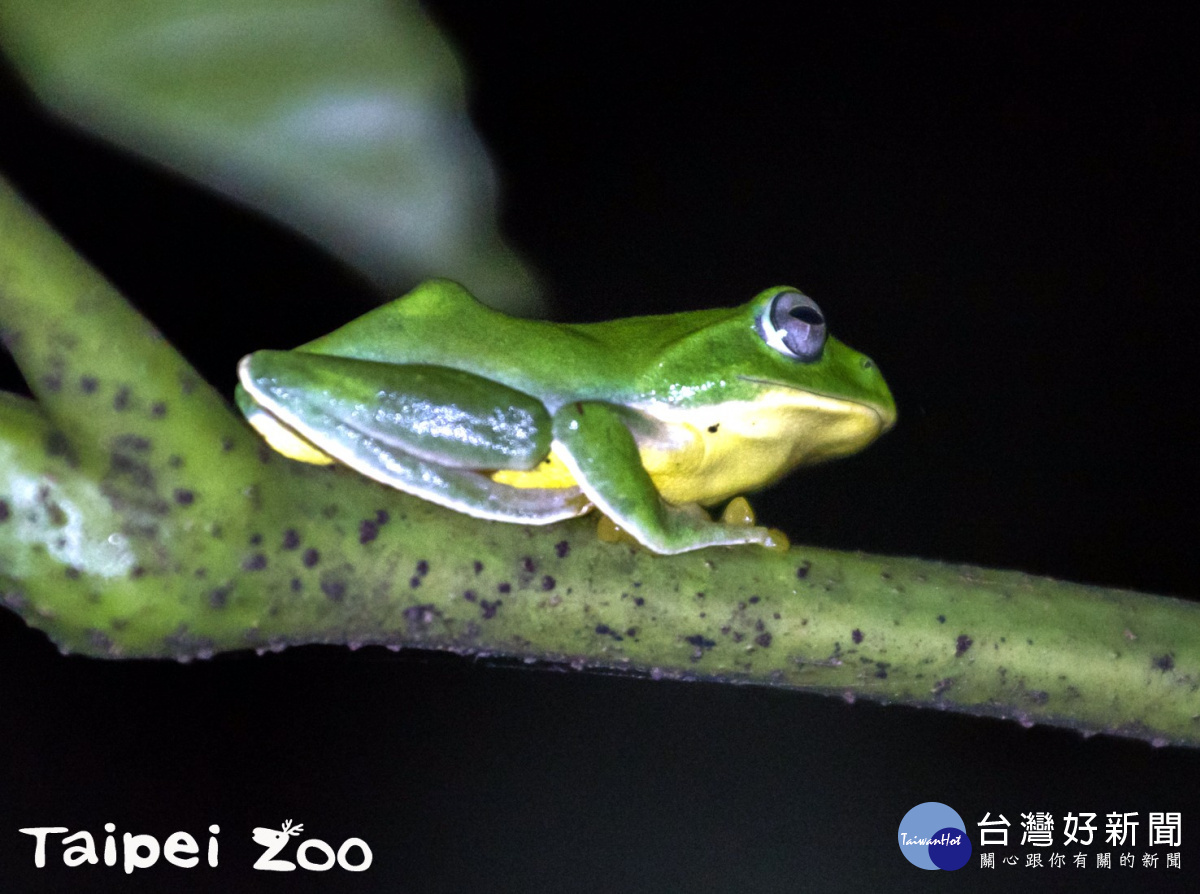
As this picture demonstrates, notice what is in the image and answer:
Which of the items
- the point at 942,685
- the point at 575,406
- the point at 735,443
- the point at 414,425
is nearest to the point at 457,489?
the point at 414,425

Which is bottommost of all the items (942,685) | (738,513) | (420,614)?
(942,685)

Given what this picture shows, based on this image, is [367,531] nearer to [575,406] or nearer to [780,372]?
[575,406]

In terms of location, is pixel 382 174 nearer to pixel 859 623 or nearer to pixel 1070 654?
pixel 859 623

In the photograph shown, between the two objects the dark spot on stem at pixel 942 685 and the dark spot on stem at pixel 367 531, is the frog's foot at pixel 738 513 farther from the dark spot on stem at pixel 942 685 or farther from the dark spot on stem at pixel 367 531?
the dark spot on stem at pixel 367 531

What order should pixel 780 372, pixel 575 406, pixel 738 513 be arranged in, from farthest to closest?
pixel 738 513 < pixel 780 372 < pixel 575 406

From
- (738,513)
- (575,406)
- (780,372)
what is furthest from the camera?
(738,513)

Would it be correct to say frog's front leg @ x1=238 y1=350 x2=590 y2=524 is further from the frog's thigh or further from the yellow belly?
the yellow belly

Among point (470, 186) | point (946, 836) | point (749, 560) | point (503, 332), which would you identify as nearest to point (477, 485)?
point (503, 332)
